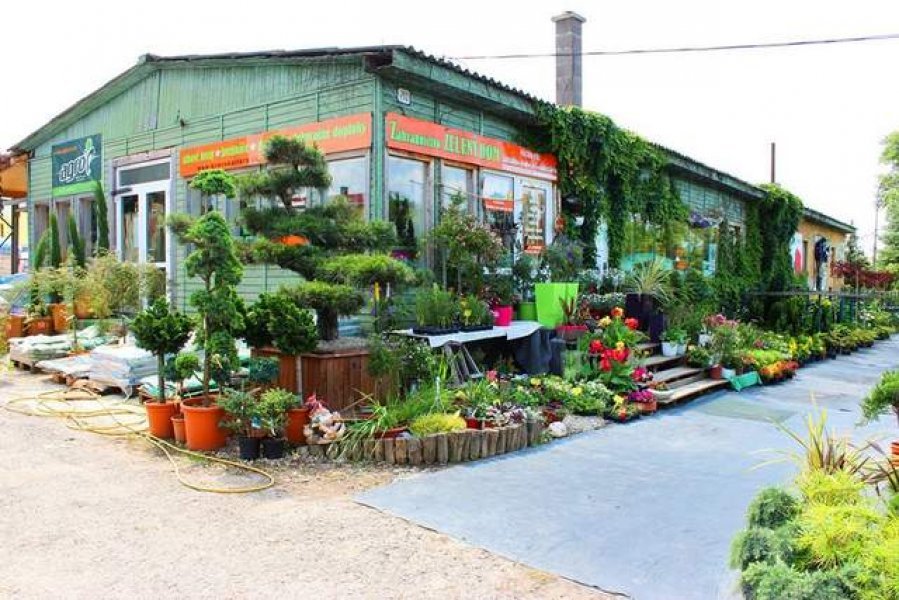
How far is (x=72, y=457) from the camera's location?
5.57m

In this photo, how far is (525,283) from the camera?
9.63m

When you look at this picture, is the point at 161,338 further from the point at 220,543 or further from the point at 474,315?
the point at 474,315

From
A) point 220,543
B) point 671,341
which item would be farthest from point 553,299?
point 220,543

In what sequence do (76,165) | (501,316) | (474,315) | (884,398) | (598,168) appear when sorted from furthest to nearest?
(76,165), (598,168), (501,316), (474,315), (884,398)

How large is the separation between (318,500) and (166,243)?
7962 mm

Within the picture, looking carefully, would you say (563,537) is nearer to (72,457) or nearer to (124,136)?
(72,457)

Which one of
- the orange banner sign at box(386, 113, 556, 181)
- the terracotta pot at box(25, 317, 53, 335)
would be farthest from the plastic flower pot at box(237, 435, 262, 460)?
the terracotta pot at box(25, 317, 53, 335)

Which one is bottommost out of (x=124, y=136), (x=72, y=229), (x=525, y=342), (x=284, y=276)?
(x=525, y=342)

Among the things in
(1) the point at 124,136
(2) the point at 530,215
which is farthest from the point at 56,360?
(2) the point at 530,215

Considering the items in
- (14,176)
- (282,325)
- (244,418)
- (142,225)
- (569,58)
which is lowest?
(244,418)

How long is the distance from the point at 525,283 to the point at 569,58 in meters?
6.72

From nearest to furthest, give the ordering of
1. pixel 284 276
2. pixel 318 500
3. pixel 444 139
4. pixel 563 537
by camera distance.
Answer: pixel 563 537 → pixel 318 500 → pixel 444 139 → pixel 284 276

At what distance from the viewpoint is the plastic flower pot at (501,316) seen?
27.2 ft

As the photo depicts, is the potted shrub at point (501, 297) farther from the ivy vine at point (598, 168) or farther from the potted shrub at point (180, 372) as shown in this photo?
the potted shrub at point (180, 372)
